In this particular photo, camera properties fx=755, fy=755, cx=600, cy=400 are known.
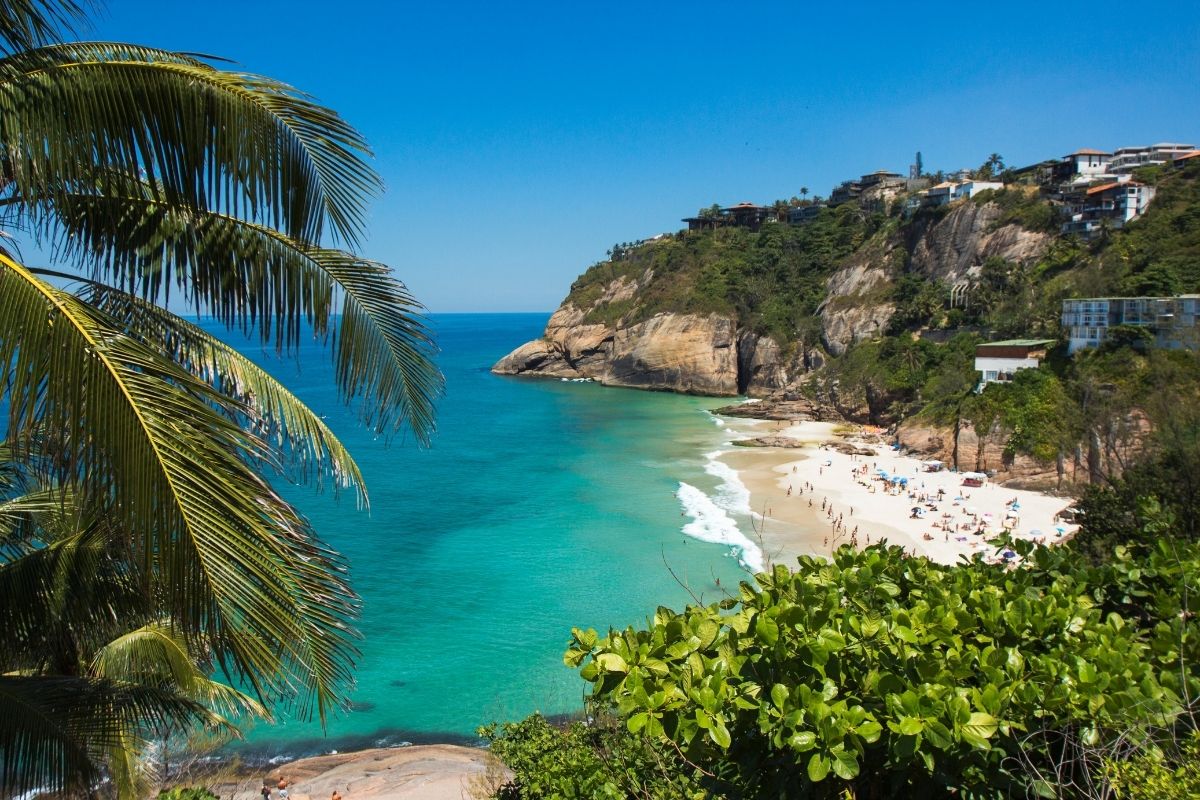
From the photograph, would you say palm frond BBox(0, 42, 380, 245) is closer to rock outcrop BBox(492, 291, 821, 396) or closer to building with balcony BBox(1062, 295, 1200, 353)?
building with balcony BBox(1062, 295, 1200, 353)

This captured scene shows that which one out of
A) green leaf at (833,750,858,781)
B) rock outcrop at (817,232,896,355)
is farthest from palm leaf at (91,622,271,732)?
rock outcrop at (817,232,896,355)

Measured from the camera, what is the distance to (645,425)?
47281mm

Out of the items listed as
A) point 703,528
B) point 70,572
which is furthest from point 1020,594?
point 703,528

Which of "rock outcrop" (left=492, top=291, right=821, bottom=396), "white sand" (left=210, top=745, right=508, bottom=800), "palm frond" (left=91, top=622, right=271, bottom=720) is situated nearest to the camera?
"palm frond" (left=91, top=622, right=271, bottom=720)

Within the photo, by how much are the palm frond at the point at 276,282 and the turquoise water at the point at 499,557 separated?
615 millimetres

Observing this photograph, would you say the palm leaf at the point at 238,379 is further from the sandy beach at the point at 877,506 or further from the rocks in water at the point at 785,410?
the rocks in water at the point at 785,410

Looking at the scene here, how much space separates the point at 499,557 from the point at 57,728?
68.0 ft

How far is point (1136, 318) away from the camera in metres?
30.0

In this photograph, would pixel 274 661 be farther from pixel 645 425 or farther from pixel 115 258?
pixel 645 425

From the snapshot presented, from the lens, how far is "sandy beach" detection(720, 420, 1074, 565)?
23688 mm

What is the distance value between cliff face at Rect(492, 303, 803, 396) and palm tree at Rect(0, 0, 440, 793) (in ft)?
175

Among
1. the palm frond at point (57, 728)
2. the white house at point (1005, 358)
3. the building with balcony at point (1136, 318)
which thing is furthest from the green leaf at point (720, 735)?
the white house at point (1005, 358)

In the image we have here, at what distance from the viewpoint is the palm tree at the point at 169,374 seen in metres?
2.35

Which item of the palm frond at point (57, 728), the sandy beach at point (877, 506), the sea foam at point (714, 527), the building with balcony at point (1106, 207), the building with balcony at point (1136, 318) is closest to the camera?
the palm frond at point (57, 728)
